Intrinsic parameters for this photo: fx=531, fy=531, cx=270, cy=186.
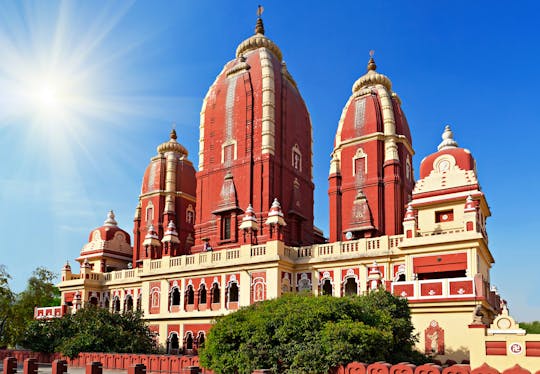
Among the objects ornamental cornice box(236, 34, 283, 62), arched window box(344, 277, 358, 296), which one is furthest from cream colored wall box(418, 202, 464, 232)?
ornamental cornice box(236, 34, 283, 62)

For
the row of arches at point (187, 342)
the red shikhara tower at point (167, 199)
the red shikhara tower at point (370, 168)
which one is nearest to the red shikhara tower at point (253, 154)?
the red shikhara tower at point (370, 168)

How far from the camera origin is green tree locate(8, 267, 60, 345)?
145 feet

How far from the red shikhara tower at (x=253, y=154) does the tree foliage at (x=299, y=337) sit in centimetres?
→ 1180

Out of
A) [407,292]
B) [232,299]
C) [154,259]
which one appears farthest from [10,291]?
[407,292]

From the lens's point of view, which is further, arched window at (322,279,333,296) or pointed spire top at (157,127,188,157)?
pointed spire top at (157,127,188,157)

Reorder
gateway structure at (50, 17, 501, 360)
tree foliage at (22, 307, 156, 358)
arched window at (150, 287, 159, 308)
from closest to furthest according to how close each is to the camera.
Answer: gateway structure at (50, 17, 501, 360)
tree foliage at (22, 307, 156, 358)
arched window at (150, 287, 159, 308)

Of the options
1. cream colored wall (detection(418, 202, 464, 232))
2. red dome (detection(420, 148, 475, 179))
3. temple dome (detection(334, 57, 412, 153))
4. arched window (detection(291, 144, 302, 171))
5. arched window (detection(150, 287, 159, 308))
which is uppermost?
temple dome (detection(334, 57, 412, 153))

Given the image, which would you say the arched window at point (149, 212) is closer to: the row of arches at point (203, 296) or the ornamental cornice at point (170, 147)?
the ornamental cornice at point (170, 147)

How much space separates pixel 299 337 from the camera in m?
16.4

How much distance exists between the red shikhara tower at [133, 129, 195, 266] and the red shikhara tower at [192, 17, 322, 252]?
226 inches

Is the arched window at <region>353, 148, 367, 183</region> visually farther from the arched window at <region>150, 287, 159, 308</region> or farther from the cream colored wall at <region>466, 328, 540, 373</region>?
the cream colored wall at <region>466, 328, 540, 373</region>

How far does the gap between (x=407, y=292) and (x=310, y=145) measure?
56.7 ft

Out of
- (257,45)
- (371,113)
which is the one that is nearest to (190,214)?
(257,45)

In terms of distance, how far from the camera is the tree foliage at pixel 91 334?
26062 mm
